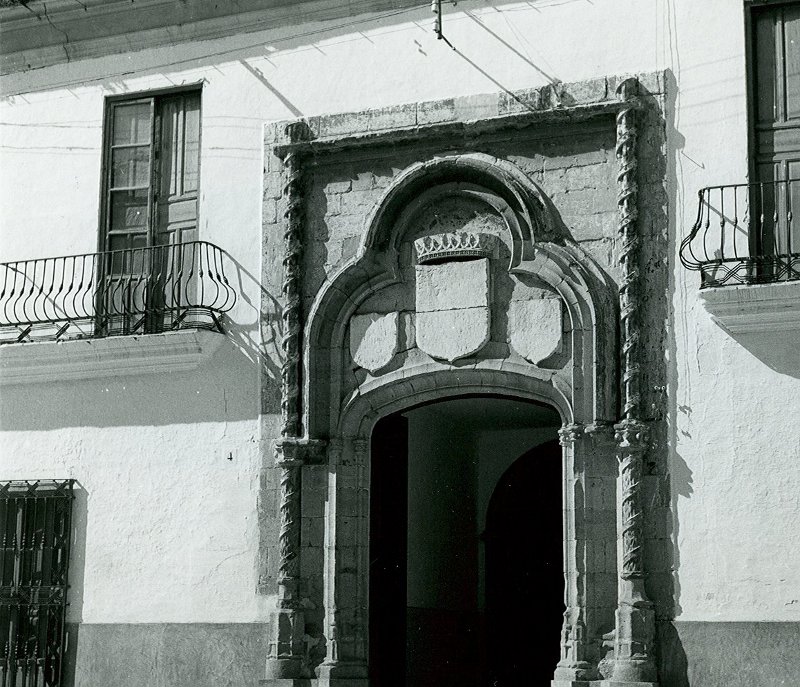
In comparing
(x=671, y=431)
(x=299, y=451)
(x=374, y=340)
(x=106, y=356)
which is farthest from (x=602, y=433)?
(x=106, y=356)

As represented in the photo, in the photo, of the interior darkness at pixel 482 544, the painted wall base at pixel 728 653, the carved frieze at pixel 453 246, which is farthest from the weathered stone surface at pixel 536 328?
the interior darkness at pixel 482 544

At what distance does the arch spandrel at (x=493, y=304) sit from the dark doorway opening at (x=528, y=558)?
4486 millimetres

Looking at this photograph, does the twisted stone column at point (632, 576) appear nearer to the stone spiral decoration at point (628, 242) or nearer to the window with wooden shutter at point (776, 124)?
the stone spiral decoration at point (628, 242)

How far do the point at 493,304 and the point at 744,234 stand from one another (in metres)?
1.94

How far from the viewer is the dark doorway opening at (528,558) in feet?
51.0

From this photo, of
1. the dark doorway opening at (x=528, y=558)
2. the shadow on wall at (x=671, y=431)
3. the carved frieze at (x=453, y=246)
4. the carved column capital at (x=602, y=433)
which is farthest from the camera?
the dark doorway opening at (x=528, y=558)

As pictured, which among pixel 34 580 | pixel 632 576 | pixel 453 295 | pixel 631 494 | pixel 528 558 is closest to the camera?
pixel 632 576

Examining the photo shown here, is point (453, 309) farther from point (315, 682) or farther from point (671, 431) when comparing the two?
point (315, 682)

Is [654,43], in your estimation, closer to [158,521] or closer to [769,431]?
[769,431]

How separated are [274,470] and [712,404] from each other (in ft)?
11.5

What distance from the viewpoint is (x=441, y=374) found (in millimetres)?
11375

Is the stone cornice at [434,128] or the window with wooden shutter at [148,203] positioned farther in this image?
the window with wooden shutter at [148,203]

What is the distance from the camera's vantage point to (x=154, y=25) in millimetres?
12914

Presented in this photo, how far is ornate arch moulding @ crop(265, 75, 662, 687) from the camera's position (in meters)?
10.6
